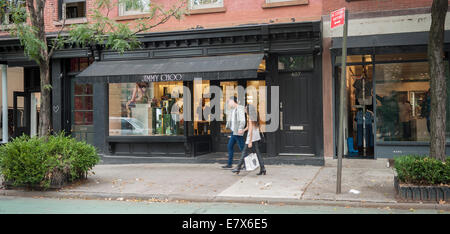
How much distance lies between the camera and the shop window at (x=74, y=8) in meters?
15.0

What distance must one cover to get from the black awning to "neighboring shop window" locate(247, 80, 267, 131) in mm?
1511

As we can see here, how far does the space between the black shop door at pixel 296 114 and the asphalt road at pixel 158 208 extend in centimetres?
522

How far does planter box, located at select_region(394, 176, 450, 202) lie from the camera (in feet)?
24.7

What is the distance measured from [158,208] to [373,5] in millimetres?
8185

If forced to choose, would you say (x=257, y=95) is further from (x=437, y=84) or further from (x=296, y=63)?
(x=437, y=84)

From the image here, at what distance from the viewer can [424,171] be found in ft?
25.2

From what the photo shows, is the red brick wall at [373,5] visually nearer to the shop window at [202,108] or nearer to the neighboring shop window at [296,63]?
the neighboring shop window at [296,63]

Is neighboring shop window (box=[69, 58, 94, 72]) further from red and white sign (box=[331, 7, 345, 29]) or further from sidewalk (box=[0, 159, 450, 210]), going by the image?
red and white sign (box=[331, 7, 345, 29])

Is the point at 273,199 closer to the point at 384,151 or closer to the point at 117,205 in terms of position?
the point at 117,205

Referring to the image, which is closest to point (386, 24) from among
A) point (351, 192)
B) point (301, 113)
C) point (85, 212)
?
point (301, 113)

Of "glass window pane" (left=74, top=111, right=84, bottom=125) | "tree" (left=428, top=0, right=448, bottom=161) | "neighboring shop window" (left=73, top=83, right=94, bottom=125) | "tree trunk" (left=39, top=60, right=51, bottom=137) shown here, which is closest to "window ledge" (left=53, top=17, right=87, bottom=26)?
"neighboring shop window" (left=73, top=83, right=94, bottom=125)

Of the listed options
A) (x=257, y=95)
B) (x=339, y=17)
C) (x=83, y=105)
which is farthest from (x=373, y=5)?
(x=83, y=105)

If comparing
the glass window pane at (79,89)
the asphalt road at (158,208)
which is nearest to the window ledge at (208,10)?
the glass window pane at (79,89)

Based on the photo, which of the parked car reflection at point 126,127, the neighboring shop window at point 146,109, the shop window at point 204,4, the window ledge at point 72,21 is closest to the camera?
the shop window at point 204,4
